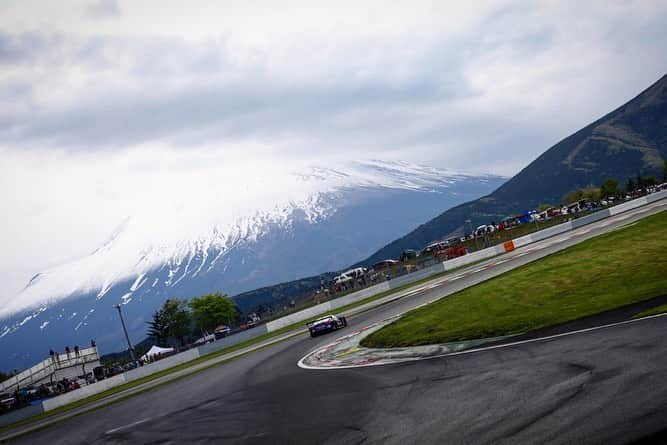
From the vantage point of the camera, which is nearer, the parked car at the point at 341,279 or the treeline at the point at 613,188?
the parked car at the point at 341,279

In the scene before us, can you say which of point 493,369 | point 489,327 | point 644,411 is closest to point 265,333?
point 489,327

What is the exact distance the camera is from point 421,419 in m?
9.08

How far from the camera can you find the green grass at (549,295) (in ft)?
54.4

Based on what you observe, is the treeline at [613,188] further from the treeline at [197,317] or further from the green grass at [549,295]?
the green grass at [549,295]

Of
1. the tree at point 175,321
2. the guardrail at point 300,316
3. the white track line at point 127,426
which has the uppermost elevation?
the tree at point 175,321

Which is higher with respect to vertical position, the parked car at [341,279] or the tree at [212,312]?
the tree at [212,312]

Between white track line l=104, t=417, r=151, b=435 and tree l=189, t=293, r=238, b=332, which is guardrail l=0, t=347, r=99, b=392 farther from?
white track line l=104, t=417, r=151, b=435

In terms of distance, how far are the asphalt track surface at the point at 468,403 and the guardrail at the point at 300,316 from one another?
26491mm

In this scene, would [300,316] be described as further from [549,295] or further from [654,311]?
[654,311]

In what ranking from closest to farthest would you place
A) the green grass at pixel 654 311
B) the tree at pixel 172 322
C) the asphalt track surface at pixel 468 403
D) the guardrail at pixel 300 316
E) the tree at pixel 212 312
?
the asphalt track surface at pixel 468 403 → the green grass at pixel 654 311 → the guardrail at pixel 300 316 → the tree at pixel 212 312 → the tree at pixel 172 322

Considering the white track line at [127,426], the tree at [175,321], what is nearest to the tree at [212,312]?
the tree at [175,321]

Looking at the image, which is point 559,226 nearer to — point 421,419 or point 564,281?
point 564,281

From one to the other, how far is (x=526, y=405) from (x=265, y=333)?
4641 centimetres

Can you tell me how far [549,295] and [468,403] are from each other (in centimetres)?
1208
